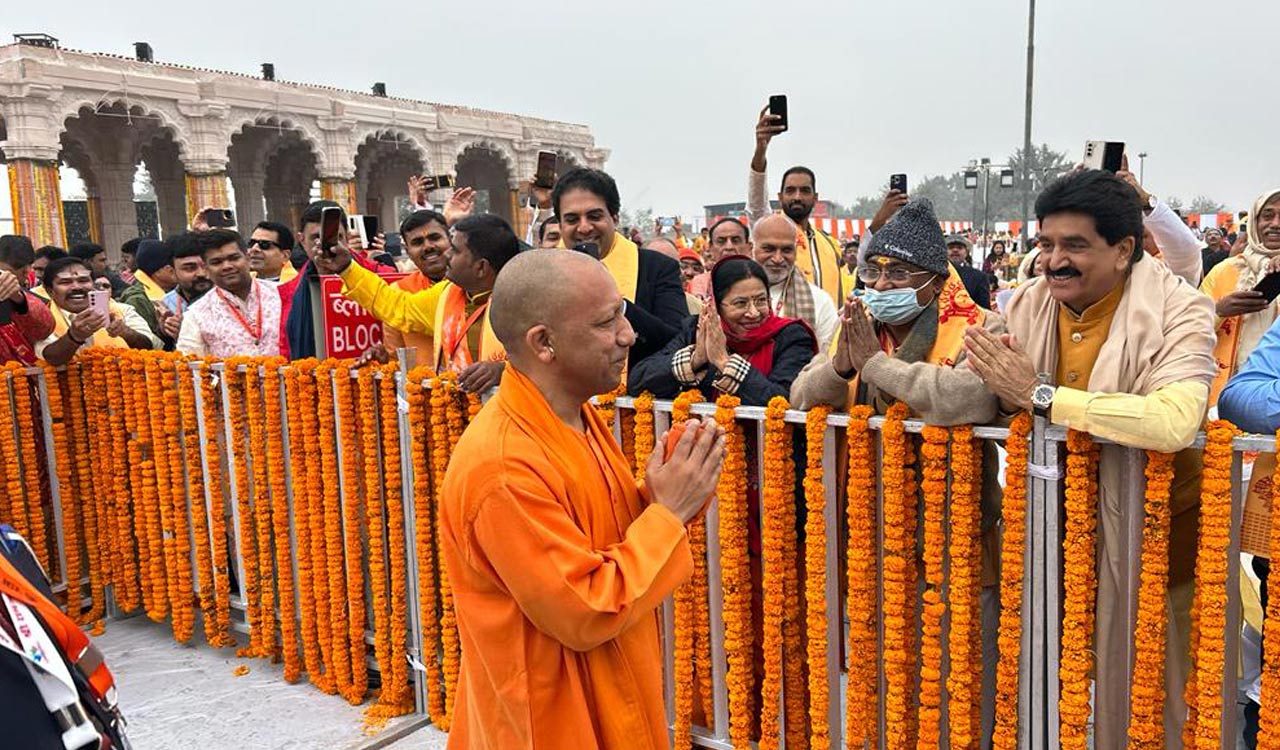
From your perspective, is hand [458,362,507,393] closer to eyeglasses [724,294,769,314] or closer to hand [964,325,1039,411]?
eyeglasses [724,294,769,314]

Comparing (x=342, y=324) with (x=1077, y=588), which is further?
(x=342, y=324)

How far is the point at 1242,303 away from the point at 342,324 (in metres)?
4.20

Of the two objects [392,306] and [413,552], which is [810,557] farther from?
[392,306]

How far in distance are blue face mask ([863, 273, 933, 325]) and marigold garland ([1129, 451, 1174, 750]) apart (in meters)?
0.82

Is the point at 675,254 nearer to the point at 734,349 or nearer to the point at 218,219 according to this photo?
the point at 218,219

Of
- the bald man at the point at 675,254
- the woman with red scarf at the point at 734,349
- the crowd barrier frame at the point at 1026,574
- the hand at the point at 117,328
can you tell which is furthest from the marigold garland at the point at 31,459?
the woman with red scarf at the point at 734,349

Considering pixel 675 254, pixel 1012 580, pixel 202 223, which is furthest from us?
pixel 675 254

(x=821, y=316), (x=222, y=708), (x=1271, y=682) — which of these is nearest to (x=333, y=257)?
(x=222, y=708)

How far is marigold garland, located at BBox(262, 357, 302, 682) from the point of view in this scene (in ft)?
13.9

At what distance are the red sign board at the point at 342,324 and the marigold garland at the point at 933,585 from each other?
2847 millimetres

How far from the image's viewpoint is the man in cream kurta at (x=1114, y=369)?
2250 mm

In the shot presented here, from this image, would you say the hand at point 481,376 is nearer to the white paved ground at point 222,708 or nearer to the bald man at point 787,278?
the white paved ground at point 222,708

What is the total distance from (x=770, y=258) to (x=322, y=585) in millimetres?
2603

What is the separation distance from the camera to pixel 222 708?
414 cm
